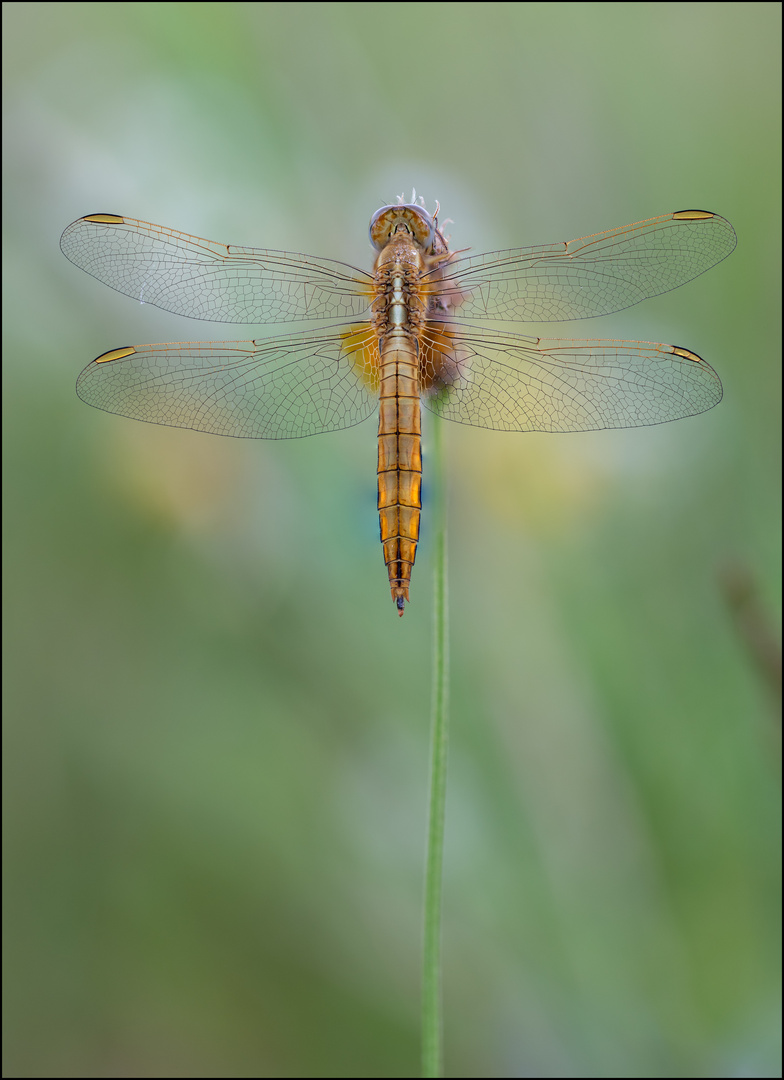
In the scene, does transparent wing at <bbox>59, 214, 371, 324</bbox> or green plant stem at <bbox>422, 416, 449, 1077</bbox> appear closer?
green plant stem at <bbox>422, 416, 449, 1077</bbox>

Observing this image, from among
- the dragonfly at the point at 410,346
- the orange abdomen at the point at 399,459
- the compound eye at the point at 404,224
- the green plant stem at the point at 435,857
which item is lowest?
the green plant stem at the point at 435,857

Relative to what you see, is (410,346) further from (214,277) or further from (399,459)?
(214,277)

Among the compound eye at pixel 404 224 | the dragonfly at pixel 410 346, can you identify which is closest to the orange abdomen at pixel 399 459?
the dragonfly at pixel 410 346

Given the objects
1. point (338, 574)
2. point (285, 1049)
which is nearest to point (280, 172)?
point (338, 574)

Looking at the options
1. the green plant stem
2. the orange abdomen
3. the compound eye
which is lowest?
the green plant stem

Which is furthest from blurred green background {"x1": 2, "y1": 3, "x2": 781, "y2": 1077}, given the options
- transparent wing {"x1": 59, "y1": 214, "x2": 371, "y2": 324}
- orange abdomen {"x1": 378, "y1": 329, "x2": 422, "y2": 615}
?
transparent wing {"x1": 59, "y1": 214, "x2": 371, "y2": 324}

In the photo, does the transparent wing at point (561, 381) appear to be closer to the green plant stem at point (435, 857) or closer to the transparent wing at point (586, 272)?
the transparent wing at point (586, 272)

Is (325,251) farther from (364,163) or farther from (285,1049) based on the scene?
(285,1049)

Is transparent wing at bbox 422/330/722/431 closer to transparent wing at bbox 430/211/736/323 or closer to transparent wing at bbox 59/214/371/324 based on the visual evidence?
transparent wing at bbox 430/211/736/323
